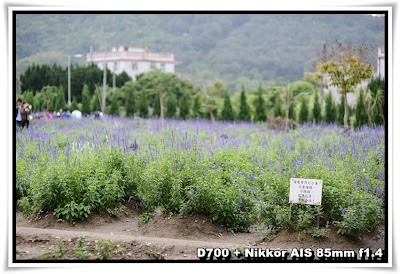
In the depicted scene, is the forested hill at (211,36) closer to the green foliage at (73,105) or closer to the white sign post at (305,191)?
the green foliage at (73,105)

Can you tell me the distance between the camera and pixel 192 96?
18.8 meters

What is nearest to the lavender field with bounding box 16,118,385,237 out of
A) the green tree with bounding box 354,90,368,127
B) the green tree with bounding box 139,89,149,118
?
the green tree with bounding box 354,90,368,127

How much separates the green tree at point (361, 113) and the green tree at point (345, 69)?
8.3 inches

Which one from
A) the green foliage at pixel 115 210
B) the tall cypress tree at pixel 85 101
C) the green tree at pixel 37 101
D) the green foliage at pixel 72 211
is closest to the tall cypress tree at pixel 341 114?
the tall cypress tree at pixel 85 101

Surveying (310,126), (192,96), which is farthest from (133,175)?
(192,96)

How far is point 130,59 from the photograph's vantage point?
376 inches

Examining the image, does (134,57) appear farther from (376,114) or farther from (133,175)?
(376,114)

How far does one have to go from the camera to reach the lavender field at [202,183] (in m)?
6.07

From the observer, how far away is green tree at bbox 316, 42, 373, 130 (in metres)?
9.27

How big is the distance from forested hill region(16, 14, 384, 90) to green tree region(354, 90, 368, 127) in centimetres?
113

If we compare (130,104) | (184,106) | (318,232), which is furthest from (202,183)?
(184,106)

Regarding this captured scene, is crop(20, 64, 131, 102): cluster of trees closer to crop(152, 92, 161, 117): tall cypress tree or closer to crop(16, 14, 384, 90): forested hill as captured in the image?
crop(16, 14, 384, 90): forested hill

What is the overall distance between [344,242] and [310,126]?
8.18 metres

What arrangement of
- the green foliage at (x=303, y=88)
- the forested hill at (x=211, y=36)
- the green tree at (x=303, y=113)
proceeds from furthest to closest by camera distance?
the green foliage at (x=303, y=88) → the green tree at (x=303, y=113) → the forested hill at (x=211, y=36)
